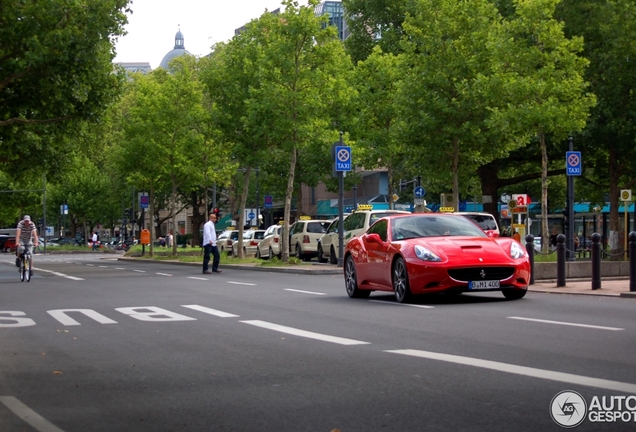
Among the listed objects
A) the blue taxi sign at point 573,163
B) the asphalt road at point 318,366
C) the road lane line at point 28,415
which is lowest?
the road lane line at point 28,415

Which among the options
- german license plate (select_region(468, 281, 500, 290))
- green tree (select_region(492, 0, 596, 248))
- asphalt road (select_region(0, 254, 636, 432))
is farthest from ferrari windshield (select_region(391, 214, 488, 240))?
green tree (select_region(492, 0, 596, 248))

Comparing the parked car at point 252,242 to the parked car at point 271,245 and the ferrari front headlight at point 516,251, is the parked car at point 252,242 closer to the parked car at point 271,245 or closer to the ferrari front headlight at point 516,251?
the parked car at point 271,245

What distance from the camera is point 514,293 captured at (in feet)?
55.9

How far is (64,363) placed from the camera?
381 inches

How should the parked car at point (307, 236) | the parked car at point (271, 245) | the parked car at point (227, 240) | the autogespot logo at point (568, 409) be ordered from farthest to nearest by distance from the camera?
the parked car at point (227, 240) < the parked car at point (271, 245) < the parked car at point (307, 236) < the autogespot logo at point (568, 409)

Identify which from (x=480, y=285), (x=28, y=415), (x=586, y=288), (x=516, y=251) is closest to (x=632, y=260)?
(x=586, y=288)

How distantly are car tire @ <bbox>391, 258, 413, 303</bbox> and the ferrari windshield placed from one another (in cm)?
62

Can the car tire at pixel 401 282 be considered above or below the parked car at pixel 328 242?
below

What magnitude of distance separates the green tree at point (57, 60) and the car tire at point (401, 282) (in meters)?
16.1

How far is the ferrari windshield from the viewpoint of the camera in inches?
677

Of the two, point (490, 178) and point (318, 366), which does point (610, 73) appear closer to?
point (490, 178)

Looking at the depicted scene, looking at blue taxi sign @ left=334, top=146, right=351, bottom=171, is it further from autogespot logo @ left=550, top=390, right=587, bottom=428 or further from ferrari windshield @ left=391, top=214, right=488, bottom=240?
autogespot logo @ left=550, top=390, right=587, bottom=428

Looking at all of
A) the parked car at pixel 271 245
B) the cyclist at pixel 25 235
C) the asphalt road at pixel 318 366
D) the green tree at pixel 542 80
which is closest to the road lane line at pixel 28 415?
the asphalt road at pixel 318 366

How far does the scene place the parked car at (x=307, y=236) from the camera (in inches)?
1724
